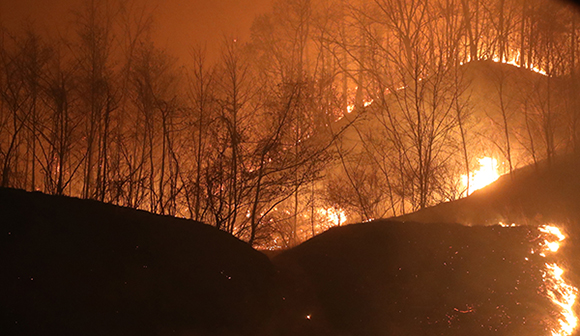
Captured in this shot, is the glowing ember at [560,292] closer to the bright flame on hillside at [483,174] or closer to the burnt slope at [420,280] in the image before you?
the burnt slope at [420,280]

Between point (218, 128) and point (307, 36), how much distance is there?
10.4m

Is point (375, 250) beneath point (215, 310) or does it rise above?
above

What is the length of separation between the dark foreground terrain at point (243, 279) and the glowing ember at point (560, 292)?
89mm

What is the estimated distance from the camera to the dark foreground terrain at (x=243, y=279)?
3402 mm

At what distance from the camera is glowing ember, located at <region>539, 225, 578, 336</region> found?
435cm

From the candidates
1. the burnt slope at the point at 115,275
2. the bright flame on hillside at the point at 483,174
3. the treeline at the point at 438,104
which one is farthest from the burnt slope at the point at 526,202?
the burnt slope at the point at 115,275

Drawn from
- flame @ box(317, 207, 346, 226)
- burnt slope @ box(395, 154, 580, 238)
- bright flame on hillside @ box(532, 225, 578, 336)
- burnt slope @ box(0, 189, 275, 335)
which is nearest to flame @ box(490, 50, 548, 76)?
burnt slope @ box(395, 154, 580, 238)

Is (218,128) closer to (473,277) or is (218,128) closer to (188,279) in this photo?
(188,279)

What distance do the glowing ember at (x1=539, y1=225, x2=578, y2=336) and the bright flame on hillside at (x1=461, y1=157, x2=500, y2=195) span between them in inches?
200

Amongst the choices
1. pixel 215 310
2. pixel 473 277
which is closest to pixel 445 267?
pixel 473 277

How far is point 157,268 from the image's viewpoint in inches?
159

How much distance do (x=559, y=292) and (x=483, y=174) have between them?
6839mm

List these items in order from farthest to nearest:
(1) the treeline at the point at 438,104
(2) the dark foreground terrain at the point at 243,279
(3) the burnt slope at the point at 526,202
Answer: (1) the treeline at the point at 438,104
(3) the burnt slope at the point at 526,202
(2) the dark foreground terrain at the point at 243,279

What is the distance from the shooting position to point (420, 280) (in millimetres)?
4941
